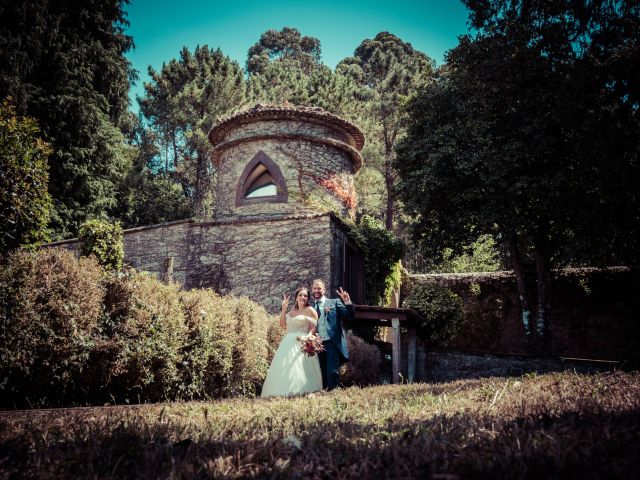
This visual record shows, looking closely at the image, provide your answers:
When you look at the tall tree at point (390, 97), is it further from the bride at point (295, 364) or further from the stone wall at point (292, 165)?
the bride at point (295, 364)

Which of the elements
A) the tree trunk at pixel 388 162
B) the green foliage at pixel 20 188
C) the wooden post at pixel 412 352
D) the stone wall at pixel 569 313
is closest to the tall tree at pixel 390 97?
the tree trunk at pixel 388 162

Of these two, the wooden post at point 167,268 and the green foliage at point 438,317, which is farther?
the green foliage at point 438,317

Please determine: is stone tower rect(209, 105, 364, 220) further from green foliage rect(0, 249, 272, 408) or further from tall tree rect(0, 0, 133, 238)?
tall tree rect(0, 0, 133, 238)

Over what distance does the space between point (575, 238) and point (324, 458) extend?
43.3ft

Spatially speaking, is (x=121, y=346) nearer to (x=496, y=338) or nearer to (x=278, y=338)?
(x=278, y=338)

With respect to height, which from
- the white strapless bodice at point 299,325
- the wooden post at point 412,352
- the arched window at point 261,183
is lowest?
the wooden post at point 412,352

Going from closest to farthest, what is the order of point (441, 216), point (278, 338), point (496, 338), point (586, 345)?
point (278, 338) → point (441, 216) → point (586, 345) → point (496, 338)

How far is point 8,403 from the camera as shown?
463 cm

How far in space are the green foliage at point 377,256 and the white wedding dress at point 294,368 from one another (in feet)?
27.7

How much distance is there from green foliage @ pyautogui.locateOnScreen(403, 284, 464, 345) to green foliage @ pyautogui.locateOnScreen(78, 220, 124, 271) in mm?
10082

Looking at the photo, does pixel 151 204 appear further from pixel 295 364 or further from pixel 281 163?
pixel 295 364

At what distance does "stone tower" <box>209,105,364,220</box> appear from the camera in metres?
15.4

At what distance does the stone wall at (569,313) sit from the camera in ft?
59.9

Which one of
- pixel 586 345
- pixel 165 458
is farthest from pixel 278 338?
pixel 586 345
